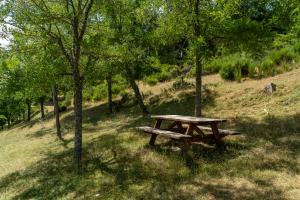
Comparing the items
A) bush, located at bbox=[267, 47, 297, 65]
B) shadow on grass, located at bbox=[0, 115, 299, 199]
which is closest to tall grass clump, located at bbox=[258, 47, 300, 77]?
bush, located at bbox=[267, 47, 297, 65]

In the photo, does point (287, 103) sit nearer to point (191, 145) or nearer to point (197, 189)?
point (191, 145)

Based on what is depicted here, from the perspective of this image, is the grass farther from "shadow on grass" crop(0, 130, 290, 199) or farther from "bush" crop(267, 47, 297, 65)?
"bush" crop(267, 47, 297, 65)

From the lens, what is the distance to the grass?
7371 millimetres

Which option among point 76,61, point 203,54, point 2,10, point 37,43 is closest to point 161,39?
point 203,54

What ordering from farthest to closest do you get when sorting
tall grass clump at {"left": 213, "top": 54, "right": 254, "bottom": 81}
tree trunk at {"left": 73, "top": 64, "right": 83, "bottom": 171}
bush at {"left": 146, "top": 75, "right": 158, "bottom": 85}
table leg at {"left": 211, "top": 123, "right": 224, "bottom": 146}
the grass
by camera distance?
1. bush at {"left": 146, "top": 75, "right": 158, "bottom": 85}
2. tall grass clump at {"left": 213, "top": 54, "right": 254, "bottom": 81}
3. tree trunk at {"left": 73, "top": 64, "right": 83, "bottom": 171}
4. table leg at {"left": 211, "top": 123, "right": 224, "bottom": 146}
5. the grass

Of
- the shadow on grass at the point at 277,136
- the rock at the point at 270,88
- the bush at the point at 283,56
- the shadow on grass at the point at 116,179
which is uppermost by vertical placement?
the bush at the point at 283,56

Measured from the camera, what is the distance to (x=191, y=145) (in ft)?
33.1

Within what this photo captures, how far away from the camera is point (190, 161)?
349 inches

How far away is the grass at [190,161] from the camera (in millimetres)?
7371

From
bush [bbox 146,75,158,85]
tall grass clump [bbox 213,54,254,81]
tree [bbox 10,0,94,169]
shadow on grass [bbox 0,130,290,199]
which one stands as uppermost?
tree [bbox 10,0,94,169]

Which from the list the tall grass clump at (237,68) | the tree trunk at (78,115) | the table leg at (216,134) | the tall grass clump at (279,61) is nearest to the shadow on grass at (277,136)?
the table leg at (216,134)

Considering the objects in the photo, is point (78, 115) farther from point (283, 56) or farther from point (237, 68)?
point (283, 56)

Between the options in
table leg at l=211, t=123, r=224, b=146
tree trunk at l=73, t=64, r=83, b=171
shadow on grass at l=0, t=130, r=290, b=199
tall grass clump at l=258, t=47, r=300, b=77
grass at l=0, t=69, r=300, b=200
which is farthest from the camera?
tall grass clump at l=258, t=47, r=300, b=77

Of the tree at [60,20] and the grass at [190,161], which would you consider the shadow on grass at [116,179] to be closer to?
the grass at [190,161]
